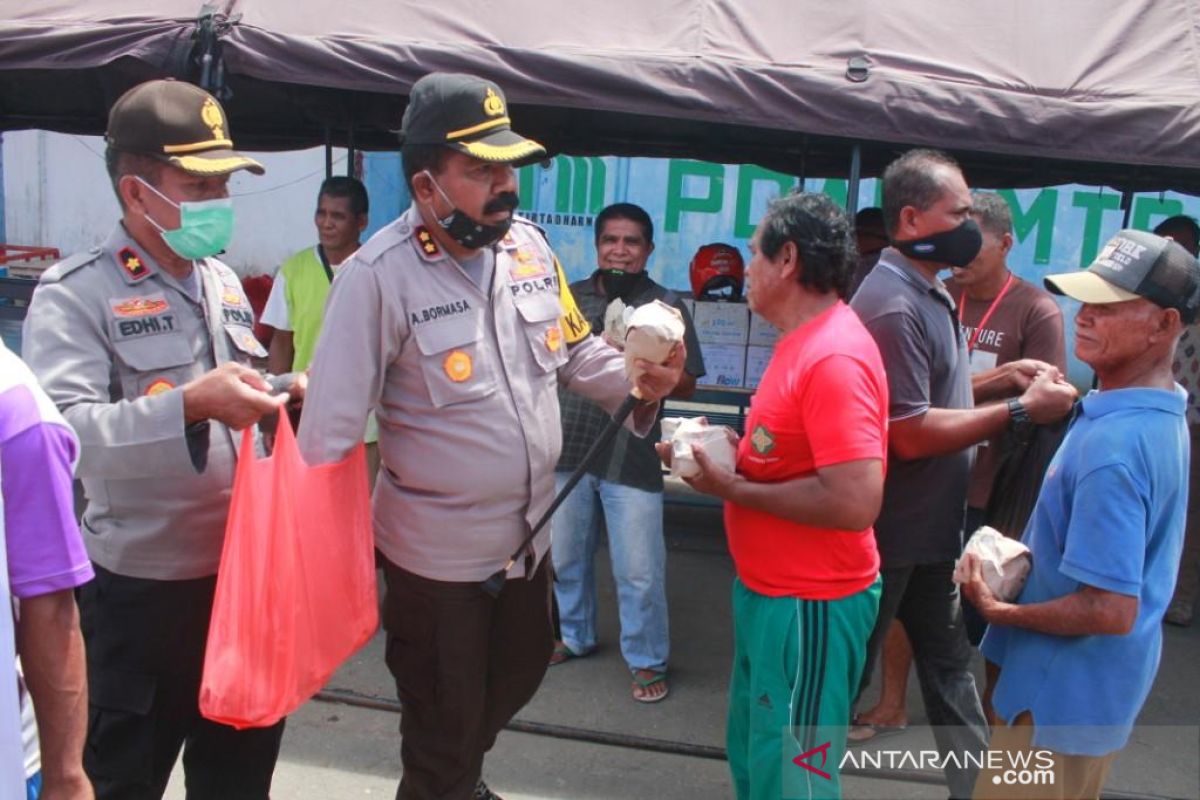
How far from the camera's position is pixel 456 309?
2.44 metres

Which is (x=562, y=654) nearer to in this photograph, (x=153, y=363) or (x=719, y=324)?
(x=719, y=324)

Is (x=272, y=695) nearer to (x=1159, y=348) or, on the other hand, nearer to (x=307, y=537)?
(x=307, y=537)

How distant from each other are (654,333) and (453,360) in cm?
Result: 48

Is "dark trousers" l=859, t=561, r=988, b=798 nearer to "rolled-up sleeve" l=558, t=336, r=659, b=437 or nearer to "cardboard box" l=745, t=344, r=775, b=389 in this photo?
"rolled-up sleeve" l=558, t=336, r=659, b=437

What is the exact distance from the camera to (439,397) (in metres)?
2.40

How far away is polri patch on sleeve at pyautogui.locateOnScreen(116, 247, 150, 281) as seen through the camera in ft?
7.32

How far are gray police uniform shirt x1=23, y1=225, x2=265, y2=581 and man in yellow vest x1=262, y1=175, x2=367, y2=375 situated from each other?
7.13ft

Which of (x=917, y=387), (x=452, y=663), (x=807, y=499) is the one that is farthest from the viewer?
(x=917, y=387)

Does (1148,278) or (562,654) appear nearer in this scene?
(1148,278)

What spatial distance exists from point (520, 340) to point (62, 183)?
12582mm

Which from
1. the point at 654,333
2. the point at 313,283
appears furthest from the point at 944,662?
the point at 313,283

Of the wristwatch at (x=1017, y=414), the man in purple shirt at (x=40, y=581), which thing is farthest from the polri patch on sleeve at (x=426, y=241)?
the wristwatch at (x=1017, y=414)

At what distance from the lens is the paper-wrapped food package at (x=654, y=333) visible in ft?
8.02

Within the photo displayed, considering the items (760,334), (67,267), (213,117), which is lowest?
(760,334)
